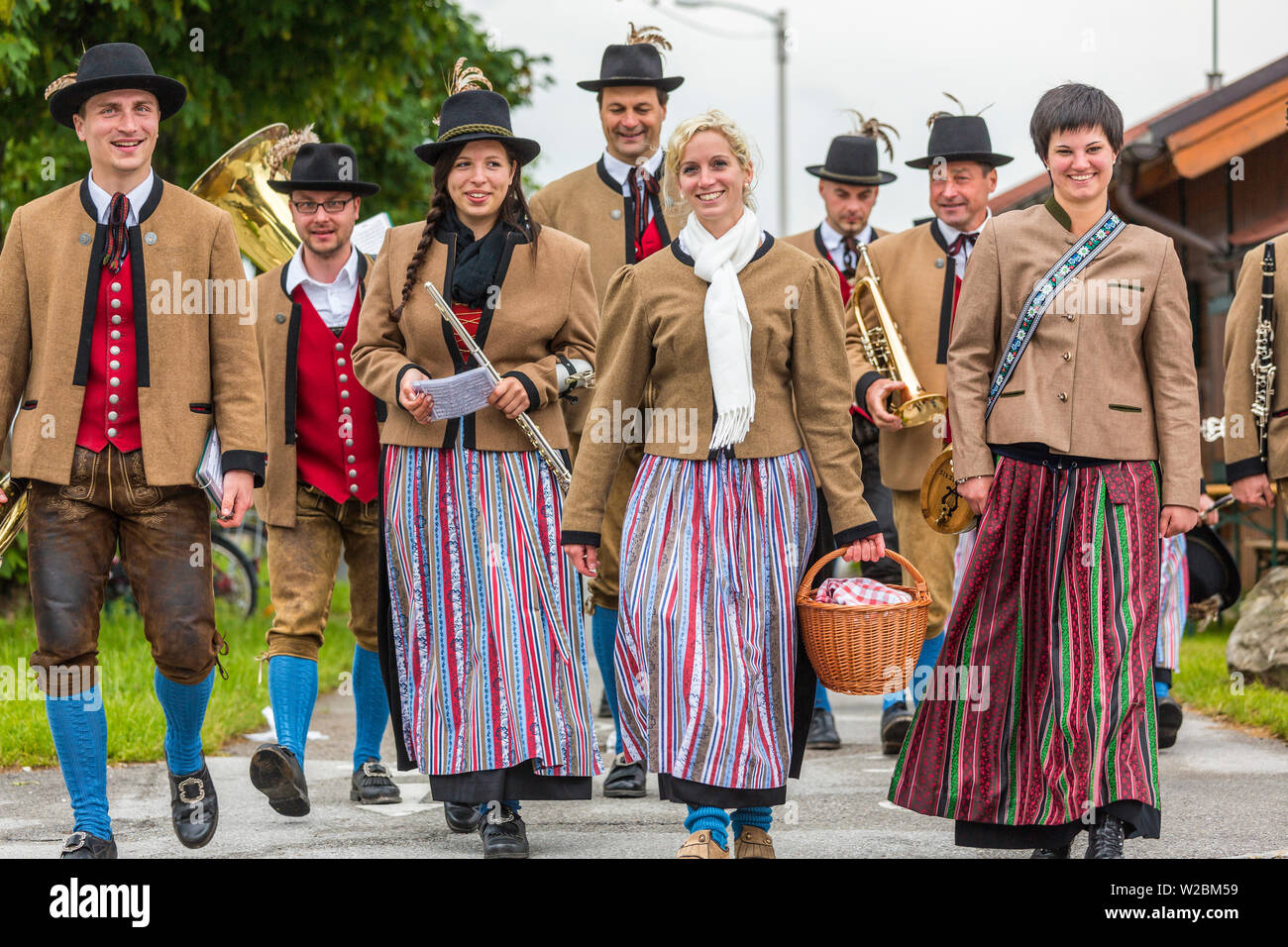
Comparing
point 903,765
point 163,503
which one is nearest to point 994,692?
point 903,765

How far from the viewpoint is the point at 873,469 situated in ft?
25.6

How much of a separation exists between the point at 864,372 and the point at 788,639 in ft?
7.30

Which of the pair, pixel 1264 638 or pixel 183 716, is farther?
pixel 1264 638

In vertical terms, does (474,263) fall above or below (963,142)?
A: below

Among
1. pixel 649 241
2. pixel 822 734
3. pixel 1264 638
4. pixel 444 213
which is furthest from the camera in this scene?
pixel 1264 638

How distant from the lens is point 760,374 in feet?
16.7

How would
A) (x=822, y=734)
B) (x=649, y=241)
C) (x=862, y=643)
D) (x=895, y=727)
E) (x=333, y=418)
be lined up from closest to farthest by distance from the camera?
(x=862, y=643)
(x=333, y=418)
(x=649, y=241)
(x=895, y=727)
(x=822, y=734)

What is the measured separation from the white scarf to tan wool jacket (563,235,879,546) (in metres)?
0.05

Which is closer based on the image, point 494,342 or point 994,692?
point 994,692

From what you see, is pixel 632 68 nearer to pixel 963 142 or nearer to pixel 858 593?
pixel 963 142

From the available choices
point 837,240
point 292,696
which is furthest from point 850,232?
point 292,696

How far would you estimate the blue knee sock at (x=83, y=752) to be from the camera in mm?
5031

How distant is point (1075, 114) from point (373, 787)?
11.4 ft
